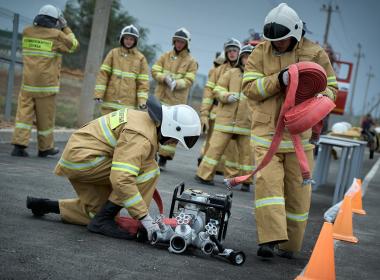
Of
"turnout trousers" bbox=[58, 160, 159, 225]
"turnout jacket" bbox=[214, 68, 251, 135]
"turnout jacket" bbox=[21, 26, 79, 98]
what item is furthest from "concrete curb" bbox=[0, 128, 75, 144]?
"turnout trousers" bbox=[58, 160, 159, 225]

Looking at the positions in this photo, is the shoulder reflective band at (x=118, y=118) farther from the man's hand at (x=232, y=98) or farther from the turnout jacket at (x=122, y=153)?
the man's hand at (x=232, y=98)

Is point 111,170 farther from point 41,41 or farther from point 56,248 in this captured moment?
point 41,41

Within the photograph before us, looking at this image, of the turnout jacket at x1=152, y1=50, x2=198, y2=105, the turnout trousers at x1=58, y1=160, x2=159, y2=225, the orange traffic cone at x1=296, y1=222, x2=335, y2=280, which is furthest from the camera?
the turnout jacket at x1=152, y1=50, x2=198, y2=105

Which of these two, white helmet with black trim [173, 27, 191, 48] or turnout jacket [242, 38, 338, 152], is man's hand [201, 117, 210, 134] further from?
turnout jacket [242, 38, 338, 152]

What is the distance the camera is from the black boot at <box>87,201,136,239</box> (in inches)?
216

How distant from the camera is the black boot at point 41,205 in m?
5.79

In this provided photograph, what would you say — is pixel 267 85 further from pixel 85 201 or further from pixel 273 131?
pixel 85 201

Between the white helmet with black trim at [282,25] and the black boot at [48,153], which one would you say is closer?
the white helmet with black trim at [282,25]

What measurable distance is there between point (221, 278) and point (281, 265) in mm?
1020

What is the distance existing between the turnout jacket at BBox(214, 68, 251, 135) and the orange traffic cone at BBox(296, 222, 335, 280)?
5.41m

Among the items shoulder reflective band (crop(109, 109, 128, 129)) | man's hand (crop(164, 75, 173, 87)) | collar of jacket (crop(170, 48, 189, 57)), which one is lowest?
shoulder reflective band (crop(109, 109, 128, 129))

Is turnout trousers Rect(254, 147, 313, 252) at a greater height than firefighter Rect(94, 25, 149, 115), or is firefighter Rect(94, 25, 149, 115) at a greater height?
firefighter Rect(94, 25, 149, 115)

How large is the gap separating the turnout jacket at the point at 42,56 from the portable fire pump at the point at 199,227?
491 centimetres

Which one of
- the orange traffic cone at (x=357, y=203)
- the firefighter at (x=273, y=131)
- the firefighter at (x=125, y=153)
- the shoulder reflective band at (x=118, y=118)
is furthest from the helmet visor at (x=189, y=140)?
the orange traffic cone at (x=357, y=203)
